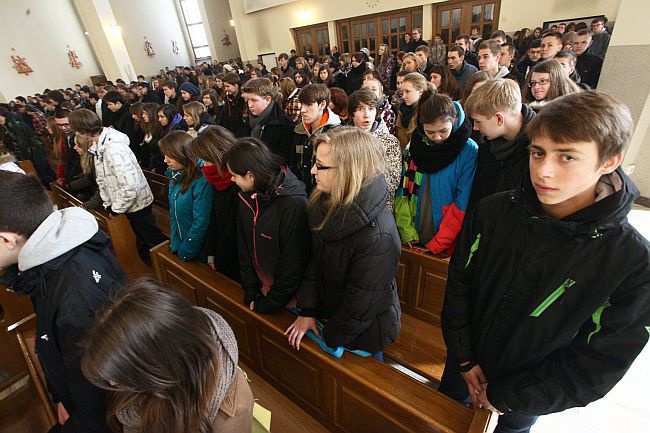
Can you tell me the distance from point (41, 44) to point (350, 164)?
17908mm

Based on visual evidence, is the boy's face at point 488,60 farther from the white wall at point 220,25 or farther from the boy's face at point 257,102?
the white wall at point 220,25

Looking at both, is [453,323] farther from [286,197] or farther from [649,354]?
[649,354]

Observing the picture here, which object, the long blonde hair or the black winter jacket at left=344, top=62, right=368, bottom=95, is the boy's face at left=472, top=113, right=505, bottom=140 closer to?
the long blonde hair

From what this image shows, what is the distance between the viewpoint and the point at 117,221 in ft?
11.2

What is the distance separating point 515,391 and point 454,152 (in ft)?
4.38

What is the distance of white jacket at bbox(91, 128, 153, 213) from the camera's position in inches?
122

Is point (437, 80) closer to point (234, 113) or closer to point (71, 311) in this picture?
point (234, 113)

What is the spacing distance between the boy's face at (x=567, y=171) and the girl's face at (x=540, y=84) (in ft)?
6.48

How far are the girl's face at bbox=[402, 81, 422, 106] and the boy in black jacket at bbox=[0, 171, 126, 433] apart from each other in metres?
2.70

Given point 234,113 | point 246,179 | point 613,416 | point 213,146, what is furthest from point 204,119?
point 613,416

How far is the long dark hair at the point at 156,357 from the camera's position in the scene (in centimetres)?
92

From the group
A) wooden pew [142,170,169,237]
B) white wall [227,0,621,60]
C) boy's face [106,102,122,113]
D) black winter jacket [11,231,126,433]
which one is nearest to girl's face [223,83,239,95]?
wooden pew [142,170,169,237]

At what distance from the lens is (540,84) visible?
261 centimetres

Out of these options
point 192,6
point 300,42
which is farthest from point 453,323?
point 192,6
